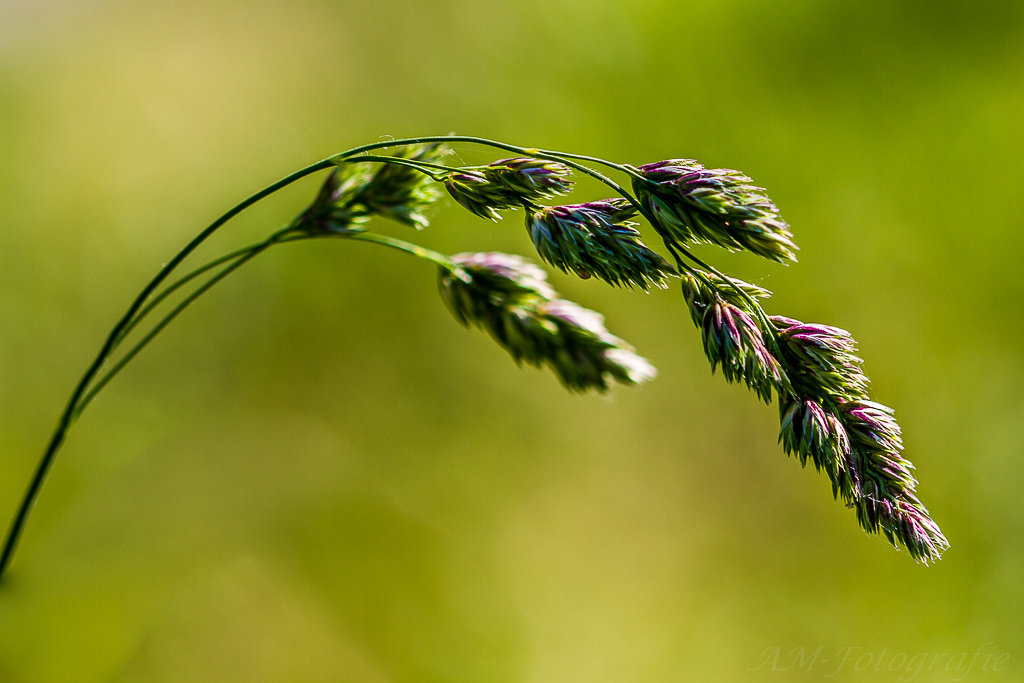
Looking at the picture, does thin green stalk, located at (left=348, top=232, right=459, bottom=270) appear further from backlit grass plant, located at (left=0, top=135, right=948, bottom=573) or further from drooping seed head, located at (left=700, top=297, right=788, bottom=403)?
drooping seed head, located at (left=700, top=297, right=788, bottom=403)

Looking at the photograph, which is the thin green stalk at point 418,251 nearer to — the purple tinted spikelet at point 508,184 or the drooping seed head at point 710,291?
the purple tinted spikelet at point 508,184

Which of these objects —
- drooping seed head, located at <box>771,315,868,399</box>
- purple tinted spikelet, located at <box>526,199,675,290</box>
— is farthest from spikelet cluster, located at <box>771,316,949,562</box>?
purple tinted spikelet, located at <box>526,199,675,290</box>

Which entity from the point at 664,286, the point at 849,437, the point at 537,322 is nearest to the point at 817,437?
the point at 849,437

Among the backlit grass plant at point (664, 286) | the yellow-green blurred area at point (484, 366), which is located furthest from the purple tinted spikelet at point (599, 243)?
the yellow-green blurred area at point (484, 366)

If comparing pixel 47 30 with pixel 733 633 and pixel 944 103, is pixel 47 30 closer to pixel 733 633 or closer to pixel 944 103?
pixel 733 633

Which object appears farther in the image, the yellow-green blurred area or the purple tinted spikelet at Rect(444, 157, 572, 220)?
the yellow-green blurred area

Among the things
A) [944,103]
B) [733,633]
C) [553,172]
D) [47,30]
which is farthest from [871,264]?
[47,30]
